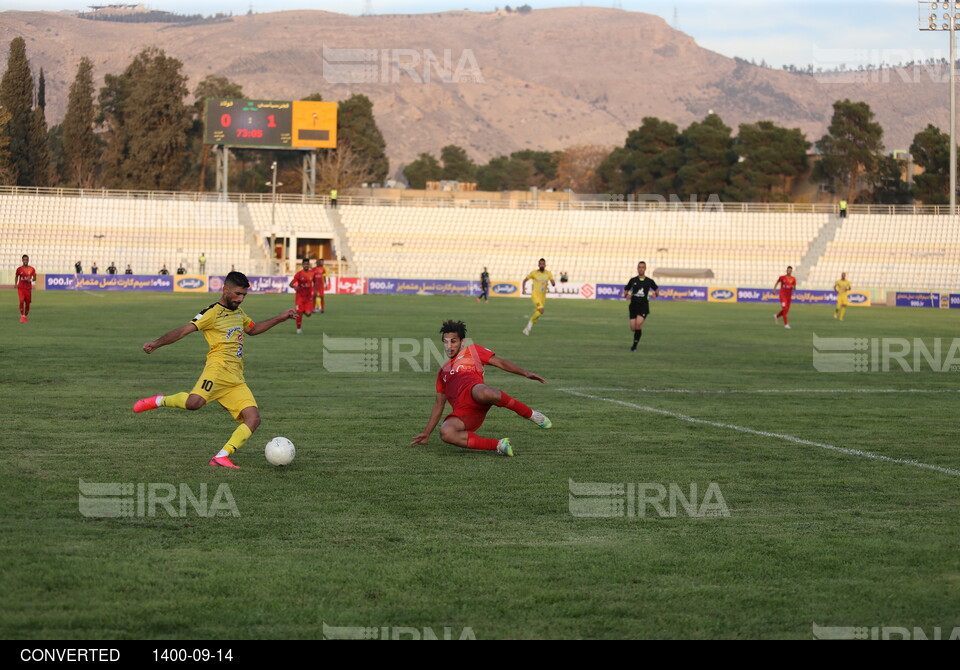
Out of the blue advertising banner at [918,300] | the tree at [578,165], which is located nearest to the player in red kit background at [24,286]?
the blue advertising banner at [918,300]

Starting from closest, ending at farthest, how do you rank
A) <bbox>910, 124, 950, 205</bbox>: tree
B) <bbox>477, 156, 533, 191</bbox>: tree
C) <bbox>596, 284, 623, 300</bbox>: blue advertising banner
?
1. <bbox>596, 284, 623, 300</bbox>: blue advertising banner
2. <bbox>910, 124, 950, 205</bbox>: tree
3. <bbox>477, 156, 533, 191</bbox>: tree

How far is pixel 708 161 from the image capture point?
11325cm

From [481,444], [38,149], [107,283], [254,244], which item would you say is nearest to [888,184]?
[254,244]

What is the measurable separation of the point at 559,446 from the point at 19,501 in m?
5.45

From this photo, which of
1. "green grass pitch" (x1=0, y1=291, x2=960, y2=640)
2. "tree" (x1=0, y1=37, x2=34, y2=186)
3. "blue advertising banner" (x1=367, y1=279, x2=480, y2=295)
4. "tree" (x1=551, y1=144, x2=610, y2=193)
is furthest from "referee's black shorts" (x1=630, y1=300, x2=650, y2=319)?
"tree" (x1=551, y1=144, x2=610, y2=193)

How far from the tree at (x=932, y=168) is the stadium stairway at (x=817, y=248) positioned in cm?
2843

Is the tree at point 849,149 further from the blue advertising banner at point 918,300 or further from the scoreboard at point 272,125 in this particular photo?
the scoreboard at point 272,125

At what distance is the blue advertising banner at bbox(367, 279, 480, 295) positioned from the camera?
6278cm

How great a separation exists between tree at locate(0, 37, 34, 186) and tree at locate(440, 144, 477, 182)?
316 ft

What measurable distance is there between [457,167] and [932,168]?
9848 cm

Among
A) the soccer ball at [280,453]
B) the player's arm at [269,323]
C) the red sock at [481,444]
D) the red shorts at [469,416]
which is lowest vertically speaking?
the red sock at [481,444]

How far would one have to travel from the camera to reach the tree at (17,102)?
8781 centimetres

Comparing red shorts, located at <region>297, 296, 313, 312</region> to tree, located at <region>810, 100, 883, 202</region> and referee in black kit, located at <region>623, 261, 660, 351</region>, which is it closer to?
referee in black kit, located at <region>623, 261, 660, 351</region>
